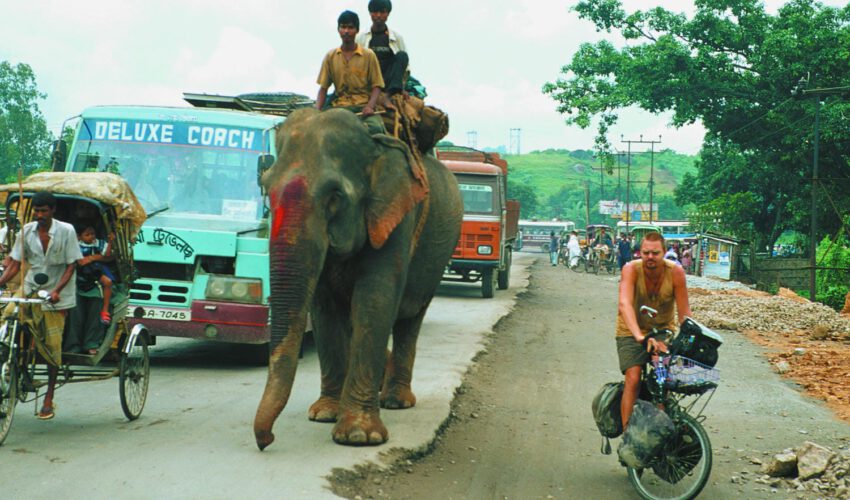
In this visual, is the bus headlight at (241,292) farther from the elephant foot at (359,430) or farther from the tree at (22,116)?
the tree at (22,116)

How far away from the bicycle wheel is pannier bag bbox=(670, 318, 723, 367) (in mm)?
367

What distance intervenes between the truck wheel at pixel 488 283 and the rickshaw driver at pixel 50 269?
677 inches

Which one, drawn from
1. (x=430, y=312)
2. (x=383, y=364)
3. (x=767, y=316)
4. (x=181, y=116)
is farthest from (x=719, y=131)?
(x=383, y=364)

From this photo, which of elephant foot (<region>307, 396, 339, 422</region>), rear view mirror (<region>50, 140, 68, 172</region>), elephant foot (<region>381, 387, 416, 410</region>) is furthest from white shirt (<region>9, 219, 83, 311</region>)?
rear view mirror (<region>50, 140, 68, 172</region>)

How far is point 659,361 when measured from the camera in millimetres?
6297

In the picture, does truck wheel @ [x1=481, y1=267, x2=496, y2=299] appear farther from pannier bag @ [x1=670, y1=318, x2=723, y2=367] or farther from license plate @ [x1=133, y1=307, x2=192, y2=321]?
pannier bag @ [x1=670, y1=318, x2=723, y2=367]

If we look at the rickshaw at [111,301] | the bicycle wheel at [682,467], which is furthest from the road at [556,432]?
the rickshaw at [111,301]

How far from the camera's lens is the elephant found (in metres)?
6.30

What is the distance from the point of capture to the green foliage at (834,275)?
3256 cm

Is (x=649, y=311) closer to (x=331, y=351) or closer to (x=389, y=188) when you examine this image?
(x=389, y=188)

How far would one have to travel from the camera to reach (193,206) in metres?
10.8

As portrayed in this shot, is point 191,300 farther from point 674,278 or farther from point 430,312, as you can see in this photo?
point 430,312

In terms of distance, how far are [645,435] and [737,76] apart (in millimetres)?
31898

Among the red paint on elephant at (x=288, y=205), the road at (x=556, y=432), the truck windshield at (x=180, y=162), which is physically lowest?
the road at (x=556, y=432)
